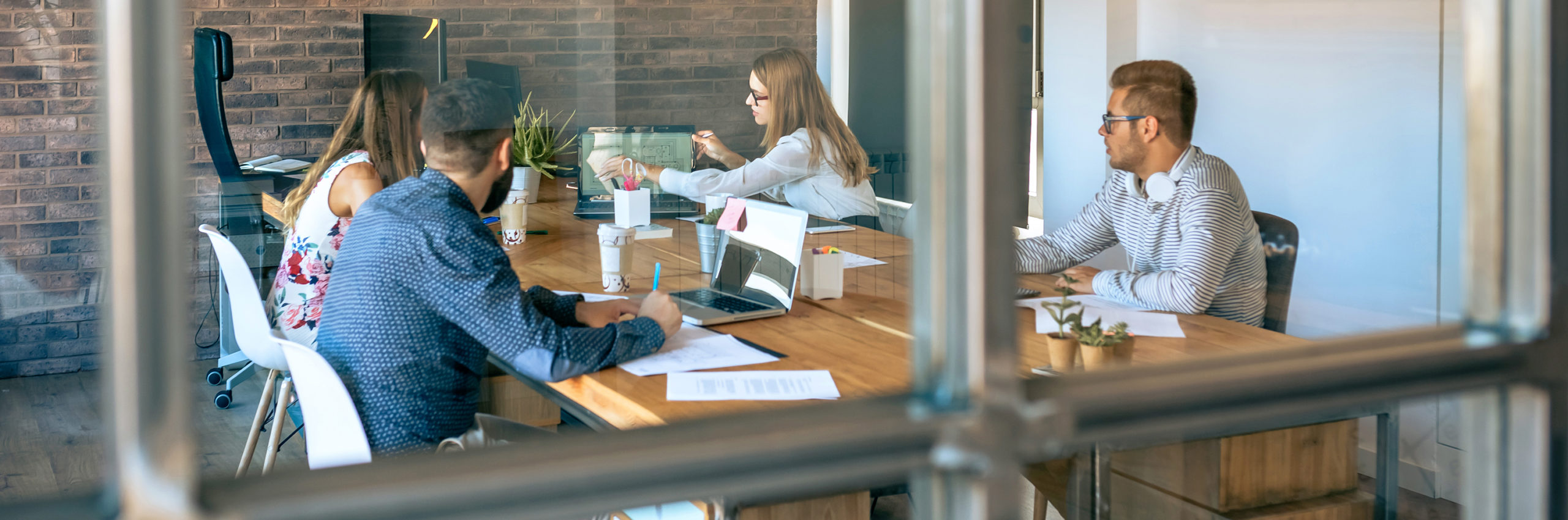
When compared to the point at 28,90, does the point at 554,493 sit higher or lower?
lower

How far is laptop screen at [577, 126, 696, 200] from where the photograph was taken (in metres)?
3.59

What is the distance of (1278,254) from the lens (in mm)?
2471

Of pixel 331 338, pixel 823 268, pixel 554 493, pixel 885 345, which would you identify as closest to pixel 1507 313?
pixel 554 493

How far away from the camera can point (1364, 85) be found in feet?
8.93

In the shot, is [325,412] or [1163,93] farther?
[1163,93]

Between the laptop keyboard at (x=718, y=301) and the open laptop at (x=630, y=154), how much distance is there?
852 millimetres

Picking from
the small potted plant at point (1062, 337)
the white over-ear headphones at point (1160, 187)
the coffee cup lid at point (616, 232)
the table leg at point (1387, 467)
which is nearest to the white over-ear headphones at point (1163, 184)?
the white over-ear headphones at point (1160, 187)

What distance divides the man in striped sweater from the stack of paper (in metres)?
0.05

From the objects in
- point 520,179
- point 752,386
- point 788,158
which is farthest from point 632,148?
point 752,386

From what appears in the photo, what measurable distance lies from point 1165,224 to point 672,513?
1.23 metres

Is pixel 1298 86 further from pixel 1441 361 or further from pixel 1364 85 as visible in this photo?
pixel 1441 361

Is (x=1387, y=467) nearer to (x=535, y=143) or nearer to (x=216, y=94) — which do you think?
(x=535, y=143)

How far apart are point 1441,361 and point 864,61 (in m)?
2.82

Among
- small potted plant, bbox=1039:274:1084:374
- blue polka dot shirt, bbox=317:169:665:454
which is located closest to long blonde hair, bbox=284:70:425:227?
blue polka dot shirt, bbox=317:169:665:454
